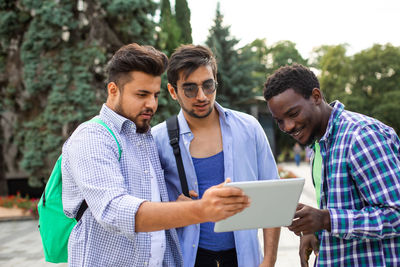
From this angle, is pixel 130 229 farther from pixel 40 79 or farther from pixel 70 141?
pixel 40 79

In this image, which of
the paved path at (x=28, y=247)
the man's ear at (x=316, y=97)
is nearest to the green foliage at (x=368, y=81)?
the paved path at (x=28, y=247)

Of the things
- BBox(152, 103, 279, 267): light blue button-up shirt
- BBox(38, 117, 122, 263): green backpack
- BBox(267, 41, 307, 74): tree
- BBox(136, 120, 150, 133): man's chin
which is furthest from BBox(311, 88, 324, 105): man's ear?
BBox(267, 41, 307, 74): tree

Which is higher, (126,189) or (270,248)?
(126,189)

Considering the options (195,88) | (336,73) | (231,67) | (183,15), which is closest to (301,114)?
(195,88)

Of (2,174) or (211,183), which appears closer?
(211,183)

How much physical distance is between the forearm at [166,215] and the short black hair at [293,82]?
1.03 metres

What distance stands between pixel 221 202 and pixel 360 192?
2.64ft

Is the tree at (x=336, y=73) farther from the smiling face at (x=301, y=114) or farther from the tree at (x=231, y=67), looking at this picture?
the smiling face at (x=301, y=114)

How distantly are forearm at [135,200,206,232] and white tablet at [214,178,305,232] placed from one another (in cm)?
15

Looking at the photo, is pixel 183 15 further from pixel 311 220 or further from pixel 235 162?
pixel 311 220

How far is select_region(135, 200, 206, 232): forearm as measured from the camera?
4.31ft

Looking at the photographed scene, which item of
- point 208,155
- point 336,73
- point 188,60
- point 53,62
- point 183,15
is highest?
point 183,15

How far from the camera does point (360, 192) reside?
167cm

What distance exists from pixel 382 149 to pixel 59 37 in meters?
10.8
